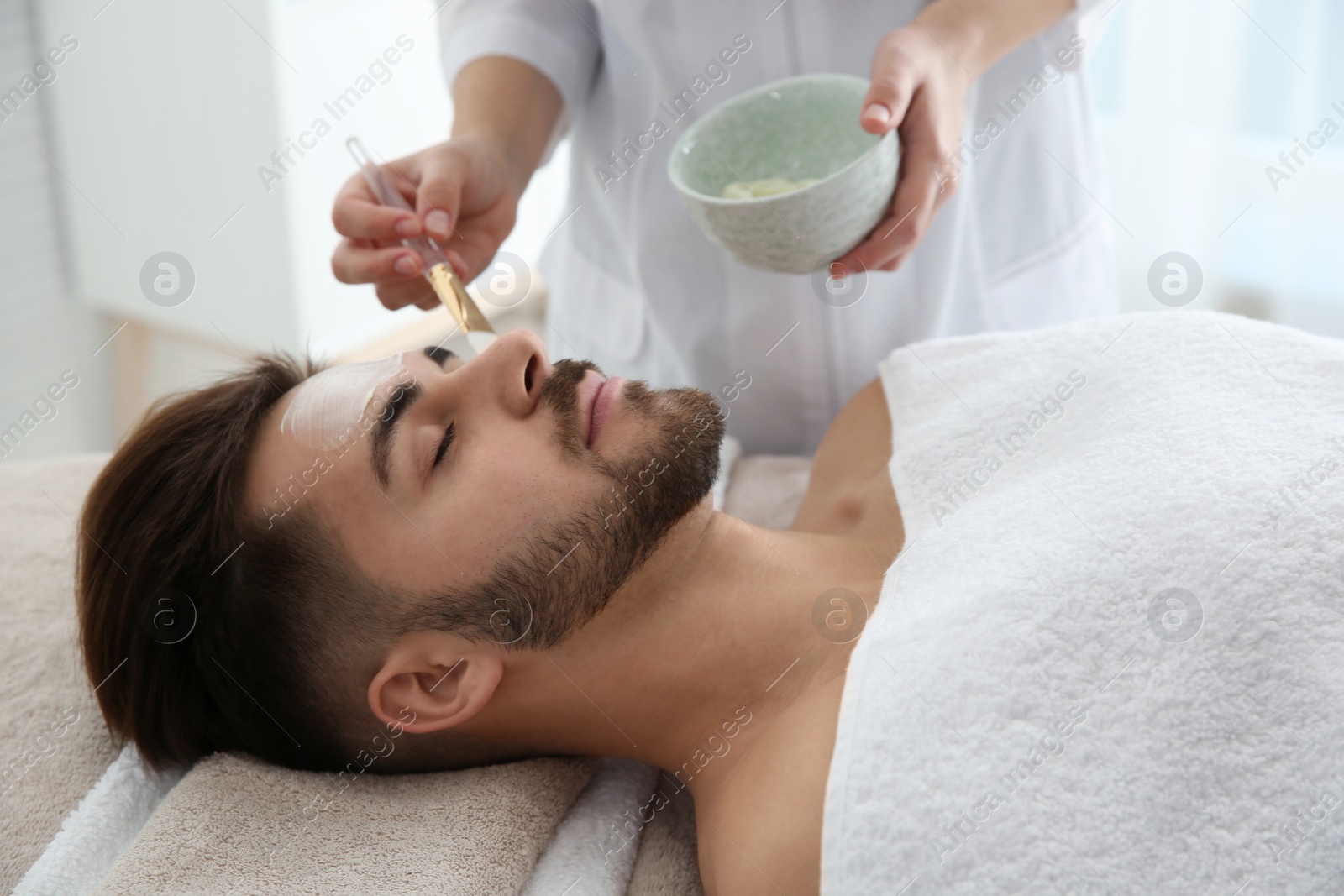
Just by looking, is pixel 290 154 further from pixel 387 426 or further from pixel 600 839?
pixel 600 839

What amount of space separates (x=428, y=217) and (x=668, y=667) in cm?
53

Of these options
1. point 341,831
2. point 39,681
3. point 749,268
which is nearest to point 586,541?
point 341,831

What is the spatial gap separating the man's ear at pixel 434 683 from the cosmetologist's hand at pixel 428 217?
1.33 ft

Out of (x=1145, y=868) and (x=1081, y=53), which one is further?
(x=1081, y=53)

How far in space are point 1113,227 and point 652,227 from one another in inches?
53.6

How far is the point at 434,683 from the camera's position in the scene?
0.95m

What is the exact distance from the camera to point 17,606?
1.09 m

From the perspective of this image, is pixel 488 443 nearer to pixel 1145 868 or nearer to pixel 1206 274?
pixel 1145 868

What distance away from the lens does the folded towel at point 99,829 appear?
85 cm

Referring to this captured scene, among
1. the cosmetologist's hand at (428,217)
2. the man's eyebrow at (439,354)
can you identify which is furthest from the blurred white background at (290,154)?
the man's eyebrow at (439,354)

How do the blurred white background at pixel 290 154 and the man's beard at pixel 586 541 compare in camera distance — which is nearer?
the man's beard at pixel 586 541

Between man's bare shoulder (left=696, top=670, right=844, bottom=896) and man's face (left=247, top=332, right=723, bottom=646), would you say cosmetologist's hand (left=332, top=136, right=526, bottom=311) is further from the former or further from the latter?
man's bare shoulder (left=696, top=670, right=844, bottom=896)

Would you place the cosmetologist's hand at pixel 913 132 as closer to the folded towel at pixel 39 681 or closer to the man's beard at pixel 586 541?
the man's beard at pixel 586 541

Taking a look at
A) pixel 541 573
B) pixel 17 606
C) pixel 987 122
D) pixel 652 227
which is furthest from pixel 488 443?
pixel 987 122
